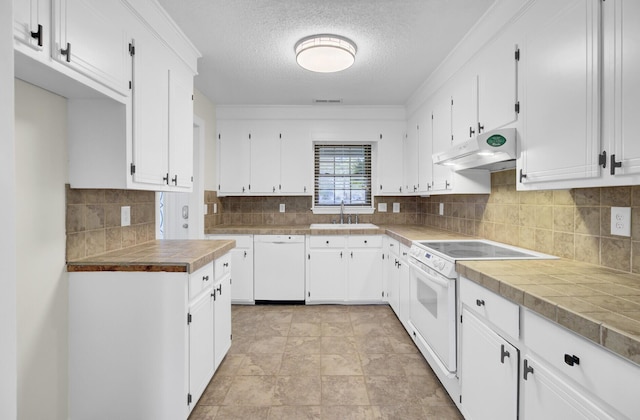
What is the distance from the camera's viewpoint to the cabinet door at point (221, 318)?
2096 mm

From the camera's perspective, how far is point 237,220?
13.4ft

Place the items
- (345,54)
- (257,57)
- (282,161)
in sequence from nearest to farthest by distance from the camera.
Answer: (345,54) → (257,57) → (282,161)

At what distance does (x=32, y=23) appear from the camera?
107 cm

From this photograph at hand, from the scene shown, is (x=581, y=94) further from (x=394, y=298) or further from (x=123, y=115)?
(x=394, y=298)

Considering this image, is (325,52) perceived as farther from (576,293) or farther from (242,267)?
(242,267)

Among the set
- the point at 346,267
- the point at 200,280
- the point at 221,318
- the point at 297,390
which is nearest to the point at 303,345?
the point at 297,390

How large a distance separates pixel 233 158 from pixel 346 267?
193 cm

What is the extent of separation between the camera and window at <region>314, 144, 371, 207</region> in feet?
13.5

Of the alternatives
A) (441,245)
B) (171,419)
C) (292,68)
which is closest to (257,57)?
(292,68)

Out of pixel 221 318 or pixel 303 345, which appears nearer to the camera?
pixel 221 318

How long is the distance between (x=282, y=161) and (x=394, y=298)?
2.08 metres

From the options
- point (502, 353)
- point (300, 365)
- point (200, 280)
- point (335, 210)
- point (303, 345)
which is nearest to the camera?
point (502, 353)

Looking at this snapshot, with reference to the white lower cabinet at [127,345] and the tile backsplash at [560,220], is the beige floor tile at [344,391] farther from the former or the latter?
the tile backsplash at [560,220]

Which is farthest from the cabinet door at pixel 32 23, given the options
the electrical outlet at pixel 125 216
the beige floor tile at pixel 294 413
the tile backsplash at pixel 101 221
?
the beige floor tile at pixel 294 413
